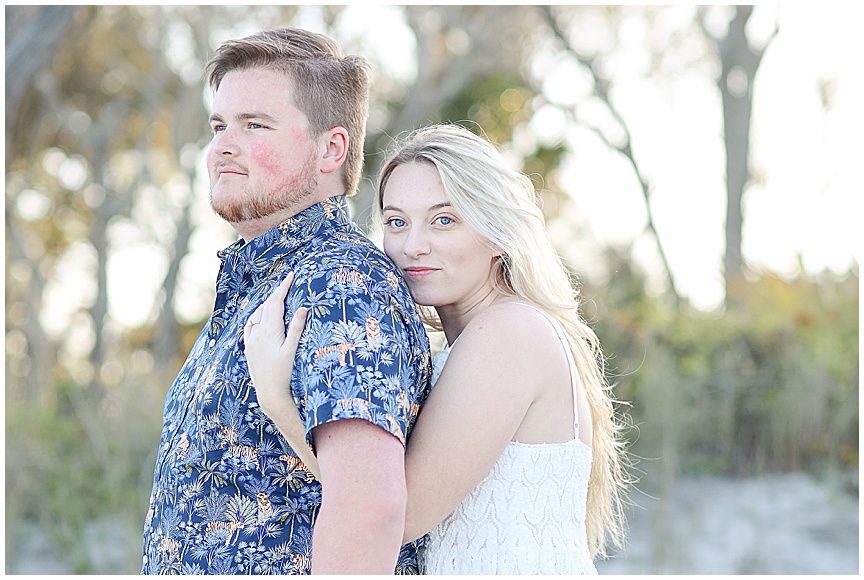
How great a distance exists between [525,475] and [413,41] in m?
9.89

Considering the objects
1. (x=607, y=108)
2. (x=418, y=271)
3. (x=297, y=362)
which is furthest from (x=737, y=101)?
(x=297, y=362)

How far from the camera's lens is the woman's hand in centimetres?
176

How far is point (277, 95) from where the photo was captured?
6.79 feet

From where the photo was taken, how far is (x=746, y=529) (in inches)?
241

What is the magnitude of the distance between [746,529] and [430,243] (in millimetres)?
4813

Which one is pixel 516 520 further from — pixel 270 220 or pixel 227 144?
pixel 227 144

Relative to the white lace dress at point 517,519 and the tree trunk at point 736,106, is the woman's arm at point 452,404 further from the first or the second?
the tree trunk at point 736,106

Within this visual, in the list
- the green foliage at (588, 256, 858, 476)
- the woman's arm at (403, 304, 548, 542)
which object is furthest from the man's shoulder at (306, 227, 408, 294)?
the green foliage at (588, 256, 858, 476)

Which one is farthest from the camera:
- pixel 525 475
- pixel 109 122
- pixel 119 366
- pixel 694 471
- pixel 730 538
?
pixel 109 122

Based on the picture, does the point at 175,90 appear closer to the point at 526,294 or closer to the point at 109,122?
the point at 109,122

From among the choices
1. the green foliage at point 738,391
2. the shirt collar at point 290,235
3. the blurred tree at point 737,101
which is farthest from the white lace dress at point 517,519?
the blurred tree at point 737,101

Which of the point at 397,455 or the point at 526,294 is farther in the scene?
the point at 526,294

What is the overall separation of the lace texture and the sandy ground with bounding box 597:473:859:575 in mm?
3803

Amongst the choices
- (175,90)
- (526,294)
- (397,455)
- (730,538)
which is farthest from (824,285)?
(175,90)
